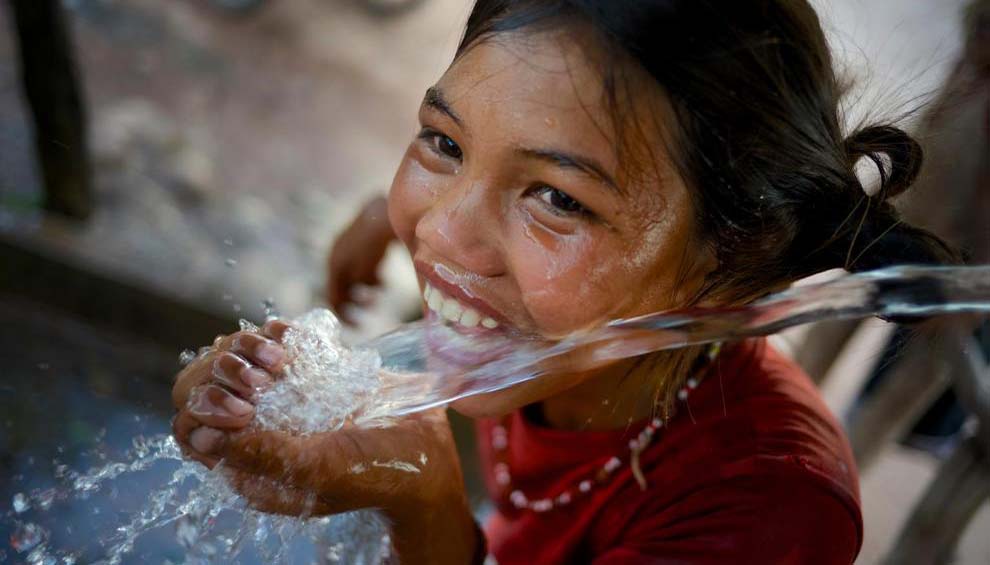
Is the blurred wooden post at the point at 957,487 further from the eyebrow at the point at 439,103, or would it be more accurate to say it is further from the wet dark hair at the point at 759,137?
the eyebrow at the point at 439,103

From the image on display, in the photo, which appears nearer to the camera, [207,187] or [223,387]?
[223,387]

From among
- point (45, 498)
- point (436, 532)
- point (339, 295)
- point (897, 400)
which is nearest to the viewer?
point (436, 532)

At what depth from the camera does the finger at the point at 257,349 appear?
1.28 metres

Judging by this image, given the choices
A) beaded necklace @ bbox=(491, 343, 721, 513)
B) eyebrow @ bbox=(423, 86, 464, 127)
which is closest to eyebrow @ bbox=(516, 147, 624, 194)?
eyebrow @ bbox=(423, 86, 464, 127)

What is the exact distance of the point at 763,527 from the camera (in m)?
1.46

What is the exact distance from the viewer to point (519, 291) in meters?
1.40

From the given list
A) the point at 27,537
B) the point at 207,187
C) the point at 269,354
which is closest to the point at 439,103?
the point at 269,354

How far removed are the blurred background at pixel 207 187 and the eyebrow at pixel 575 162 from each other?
1.36 feet

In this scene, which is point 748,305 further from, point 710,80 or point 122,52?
point 122,52

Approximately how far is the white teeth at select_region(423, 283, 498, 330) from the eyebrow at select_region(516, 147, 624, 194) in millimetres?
262

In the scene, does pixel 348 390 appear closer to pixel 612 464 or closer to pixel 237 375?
pixel 237 375

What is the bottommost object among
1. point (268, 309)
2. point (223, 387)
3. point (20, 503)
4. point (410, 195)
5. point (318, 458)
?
point (20, 503)

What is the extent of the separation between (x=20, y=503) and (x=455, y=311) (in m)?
1.00

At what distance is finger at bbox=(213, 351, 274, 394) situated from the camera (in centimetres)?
125
